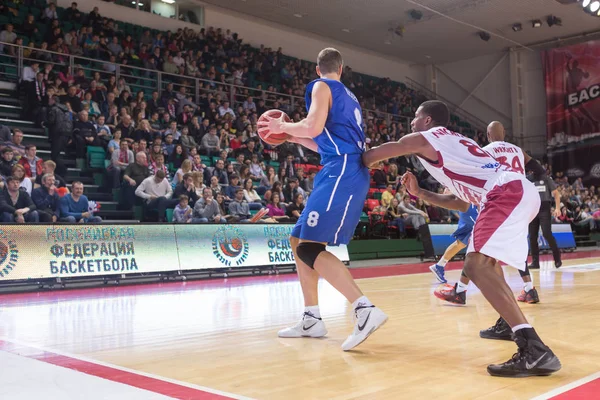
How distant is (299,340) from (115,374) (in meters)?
1.31

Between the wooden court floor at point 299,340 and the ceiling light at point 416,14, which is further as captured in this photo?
the ceiling light at point 416,14

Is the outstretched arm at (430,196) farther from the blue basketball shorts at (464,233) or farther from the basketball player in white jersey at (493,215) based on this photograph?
the blue basketball shorts at (464,233)

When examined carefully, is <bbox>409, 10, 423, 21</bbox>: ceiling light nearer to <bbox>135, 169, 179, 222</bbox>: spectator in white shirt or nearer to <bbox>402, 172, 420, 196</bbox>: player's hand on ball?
<bbox>135, 169, 179, 222</bbox>: spectator in white shirt

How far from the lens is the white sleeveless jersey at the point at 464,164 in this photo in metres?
3.26

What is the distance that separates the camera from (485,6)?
20172 mm

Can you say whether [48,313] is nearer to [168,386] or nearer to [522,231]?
[168,386]

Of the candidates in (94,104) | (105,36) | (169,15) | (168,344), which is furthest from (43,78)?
(168,344)

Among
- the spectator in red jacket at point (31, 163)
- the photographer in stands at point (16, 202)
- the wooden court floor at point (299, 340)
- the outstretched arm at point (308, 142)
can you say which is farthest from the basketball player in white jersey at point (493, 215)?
the spectator in red jacket at point (31, 163)

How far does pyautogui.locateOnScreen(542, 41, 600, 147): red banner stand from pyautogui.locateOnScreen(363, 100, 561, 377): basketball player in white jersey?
23.6 meters

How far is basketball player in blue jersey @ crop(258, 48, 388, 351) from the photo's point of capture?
3570 millimetres

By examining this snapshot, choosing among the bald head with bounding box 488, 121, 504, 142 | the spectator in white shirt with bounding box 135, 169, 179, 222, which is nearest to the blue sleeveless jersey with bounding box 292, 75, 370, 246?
the bald head with bounding box 488, 121, 504, 142

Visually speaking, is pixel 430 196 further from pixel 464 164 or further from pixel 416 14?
pixel 416 14

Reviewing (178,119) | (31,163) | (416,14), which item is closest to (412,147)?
(31,163)

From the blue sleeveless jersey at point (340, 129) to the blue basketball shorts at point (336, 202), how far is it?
0.06 metres
